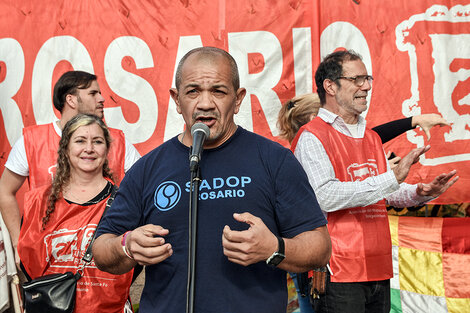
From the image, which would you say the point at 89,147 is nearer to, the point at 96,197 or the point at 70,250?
the point at 96,197

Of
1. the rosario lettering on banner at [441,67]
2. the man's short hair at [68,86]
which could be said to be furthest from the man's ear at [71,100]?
the rosario lettering on banner at [441,67]

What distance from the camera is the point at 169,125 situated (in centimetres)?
464

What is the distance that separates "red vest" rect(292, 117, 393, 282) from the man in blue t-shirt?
1.11 m

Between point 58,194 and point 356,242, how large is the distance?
1.69 metres

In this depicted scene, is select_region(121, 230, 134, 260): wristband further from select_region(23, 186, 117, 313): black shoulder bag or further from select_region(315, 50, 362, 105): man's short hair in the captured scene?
select_region(315, 50, 362, 105): man's short hair

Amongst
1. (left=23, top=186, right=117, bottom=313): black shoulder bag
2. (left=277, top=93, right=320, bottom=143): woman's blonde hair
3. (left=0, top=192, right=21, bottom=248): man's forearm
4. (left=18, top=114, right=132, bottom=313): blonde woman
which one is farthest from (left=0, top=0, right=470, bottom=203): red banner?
(left=23, top=186, right=117, bottom=313): black shoulder bag

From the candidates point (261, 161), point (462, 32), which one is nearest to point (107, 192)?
point (261, 161)

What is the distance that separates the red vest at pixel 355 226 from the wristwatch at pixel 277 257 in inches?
51.0

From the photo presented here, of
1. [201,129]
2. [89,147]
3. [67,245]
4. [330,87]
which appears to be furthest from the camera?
[89,147]

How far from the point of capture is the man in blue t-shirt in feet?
5.15

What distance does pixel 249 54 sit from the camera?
457 cm

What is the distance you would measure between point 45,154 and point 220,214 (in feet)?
8.08

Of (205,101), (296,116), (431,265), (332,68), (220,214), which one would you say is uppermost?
(332,68)

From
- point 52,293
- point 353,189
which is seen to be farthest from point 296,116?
A: point 52,293
